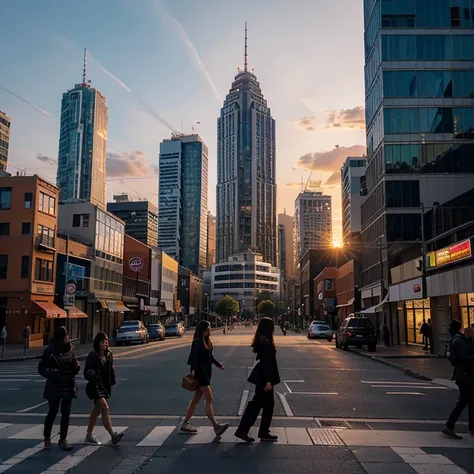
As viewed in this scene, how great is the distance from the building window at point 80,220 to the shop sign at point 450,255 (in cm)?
3389

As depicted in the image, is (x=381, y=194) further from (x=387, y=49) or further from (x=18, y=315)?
(x=18, y=315)

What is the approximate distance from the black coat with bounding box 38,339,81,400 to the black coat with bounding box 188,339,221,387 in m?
1.89

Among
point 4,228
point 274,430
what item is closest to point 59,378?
point 274,430

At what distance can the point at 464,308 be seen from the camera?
1032 inches

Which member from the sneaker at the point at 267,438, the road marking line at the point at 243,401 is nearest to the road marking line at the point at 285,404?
the road marking line at the point at 243,401

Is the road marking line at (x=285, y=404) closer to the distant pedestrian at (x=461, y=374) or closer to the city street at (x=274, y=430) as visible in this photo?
the city street at (x=274, y=430)

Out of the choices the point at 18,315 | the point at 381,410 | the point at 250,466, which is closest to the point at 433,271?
the point at 381,410

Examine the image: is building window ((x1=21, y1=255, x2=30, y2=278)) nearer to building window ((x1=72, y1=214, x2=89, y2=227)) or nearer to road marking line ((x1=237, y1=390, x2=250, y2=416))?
building window ((x1=72, y1=214, x2=89, y2=227))

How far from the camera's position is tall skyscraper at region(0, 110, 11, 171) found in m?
148

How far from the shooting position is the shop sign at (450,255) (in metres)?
23.1

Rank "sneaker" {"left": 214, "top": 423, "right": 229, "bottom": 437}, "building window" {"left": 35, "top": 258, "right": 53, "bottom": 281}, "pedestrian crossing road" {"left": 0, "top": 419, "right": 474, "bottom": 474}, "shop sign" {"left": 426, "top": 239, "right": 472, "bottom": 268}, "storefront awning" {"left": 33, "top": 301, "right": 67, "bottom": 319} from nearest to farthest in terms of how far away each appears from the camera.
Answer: "pedestrian crossing road" {"left": 0, "top": 419, "right": 474, "bottom": 474}, "sneaker" {"left": 214, "top": 423, "right": 229, "bottom": 437}, "shop sign" {"left": 426, "top": 239, "right": 472, "bottom": 268}, "storefront awning" {"left": 33, "top": 301, "right": 67, "bottom": 319}, "building window" {"left": 35, "top": 258, "right": 53, "bottom": 281}

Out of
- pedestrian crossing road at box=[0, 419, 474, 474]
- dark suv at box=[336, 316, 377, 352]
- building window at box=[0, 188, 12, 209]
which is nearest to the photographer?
pedestrian crossing road at box=[0, 419, 474, 474]

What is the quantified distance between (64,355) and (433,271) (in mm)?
25133

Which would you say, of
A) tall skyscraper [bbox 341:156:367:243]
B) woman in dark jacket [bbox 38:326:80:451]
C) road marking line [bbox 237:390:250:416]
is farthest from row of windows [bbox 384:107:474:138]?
tall skyscraper [bbox 341:156:367:243]
